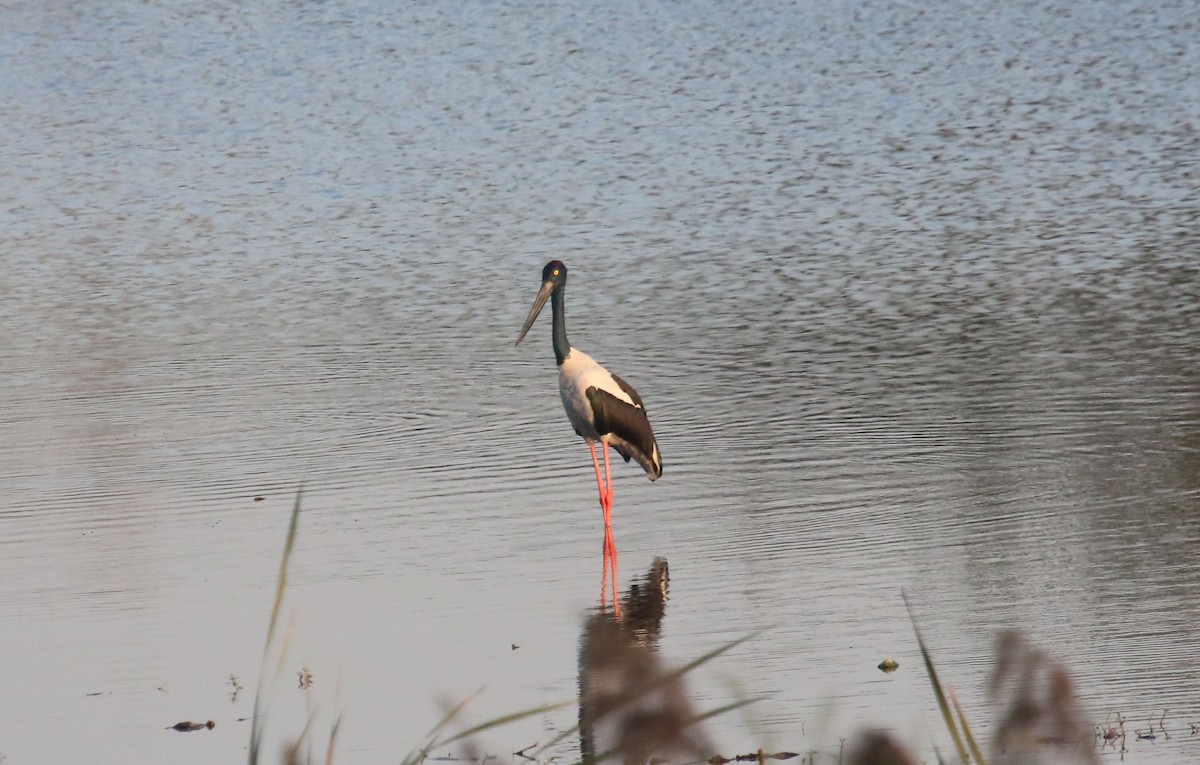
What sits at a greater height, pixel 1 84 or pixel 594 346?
pixel 1 84

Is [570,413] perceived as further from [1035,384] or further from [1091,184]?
[1091,184]

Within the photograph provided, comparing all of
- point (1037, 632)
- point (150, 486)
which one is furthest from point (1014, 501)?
point (150, 486)

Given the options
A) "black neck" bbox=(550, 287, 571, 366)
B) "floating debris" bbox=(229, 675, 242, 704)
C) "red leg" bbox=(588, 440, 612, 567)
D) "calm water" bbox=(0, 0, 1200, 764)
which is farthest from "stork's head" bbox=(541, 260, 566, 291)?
"floating debris" bbox=(229, 675, 242, 704)

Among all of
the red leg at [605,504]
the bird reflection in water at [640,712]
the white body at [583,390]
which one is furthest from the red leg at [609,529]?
the bird reflection in water at [640,712]

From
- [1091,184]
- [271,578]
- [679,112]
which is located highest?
[679,112]

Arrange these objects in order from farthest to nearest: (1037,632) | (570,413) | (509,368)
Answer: (509,368)
(570,413)
(1037,632)

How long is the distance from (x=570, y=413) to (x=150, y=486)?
2.38 meters

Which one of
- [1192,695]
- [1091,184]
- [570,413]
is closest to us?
[1192,695]

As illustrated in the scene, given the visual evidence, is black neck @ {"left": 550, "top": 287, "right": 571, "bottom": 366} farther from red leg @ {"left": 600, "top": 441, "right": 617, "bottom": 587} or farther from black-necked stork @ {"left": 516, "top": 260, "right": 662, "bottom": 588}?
red leg @ {"left": 600, "top": 441, "right": 617, "bottom": 587}

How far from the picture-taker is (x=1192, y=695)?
22.7 feet

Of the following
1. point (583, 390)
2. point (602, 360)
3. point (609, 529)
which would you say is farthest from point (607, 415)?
point (602, 360)

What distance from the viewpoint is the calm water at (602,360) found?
311 inches

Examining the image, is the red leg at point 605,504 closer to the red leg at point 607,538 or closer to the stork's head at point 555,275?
the red leg at point 607,538

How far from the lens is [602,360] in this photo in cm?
1414
